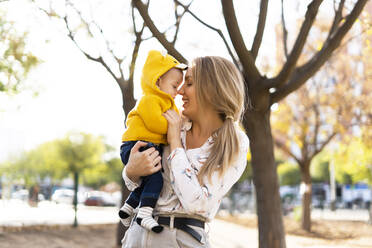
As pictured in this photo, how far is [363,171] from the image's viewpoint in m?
24.2

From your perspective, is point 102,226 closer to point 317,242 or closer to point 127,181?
point 317,242

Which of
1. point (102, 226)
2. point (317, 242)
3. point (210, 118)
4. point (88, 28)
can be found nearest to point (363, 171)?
point (317, 242)

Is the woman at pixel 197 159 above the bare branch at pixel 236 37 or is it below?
below

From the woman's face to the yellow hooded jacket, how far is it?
0.29ft

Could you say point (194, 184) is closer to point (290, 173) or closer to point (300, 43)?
point (300, 43)

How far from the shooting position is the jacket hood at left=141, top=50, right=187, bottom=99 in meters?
2.20

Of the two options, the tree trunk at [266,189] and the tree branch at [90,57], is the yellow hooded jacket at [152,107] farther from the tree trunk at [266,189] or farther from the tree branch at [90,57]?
the tree branch at [90,57]

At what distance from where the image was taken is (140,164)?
2.01 metres

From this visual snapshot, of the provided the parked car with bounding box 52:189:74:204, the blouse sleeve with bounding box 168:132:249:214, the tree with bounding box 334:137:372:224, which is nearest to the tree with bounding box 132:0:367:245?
the blouse sleeve with bounding box 168:132:249:214

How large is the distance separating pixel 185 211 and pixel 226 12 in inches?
152

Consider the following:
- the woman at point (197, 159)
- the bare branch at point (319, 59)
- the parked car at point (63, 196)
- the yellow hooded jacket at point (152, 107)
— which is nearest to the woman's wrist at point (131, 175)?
the woman at point (197, 159)

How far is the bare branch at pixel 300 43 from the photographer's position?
5.50 metres

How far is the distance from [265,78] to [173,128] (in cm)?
440

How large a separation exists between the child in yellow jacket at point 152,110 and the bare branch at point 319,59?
4.28m
